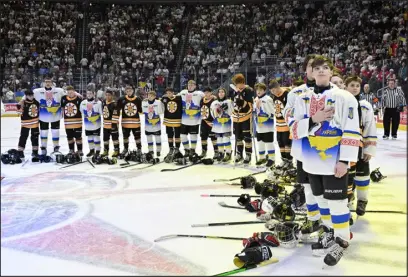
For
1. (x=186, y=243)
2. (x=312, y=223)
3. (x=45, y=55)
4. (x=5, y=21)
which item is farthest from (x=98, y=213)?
(x=5, y=21)

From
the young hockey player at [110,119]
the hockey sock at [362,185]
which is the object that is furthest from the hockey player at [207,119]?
the hockey sock at [362,185]

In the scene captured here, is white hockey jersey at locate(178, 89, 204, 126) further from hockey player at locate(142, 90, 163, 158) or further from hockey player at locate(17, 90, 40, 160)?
hockey player at locate(17, 90, 40, 160)

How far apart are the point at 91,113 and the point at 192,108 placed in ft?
5.86

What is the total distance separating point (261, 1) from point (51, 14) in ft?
34.3

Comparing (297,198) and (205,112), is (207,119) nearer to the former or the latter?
(205,112)

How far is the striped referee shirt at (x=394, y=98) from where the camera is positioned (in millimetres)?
9641

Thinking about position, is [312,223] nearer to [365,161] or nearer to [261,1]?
[365,161]

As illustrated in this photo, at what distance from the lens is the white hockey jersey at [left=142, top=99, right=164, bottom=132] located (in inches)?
310

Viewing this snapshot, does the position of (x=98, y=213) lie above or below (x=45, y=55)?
below

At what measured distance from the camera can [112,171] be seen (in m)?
6.95

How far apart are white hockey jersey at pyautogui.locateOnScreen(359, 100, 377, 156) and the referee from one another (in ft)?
20.6

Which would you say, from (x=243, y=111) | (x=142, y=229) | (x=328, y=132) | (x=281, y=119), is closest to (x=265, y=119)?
(x=281, y=119)

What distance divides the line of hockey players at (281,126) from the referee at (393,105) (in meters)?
3.61

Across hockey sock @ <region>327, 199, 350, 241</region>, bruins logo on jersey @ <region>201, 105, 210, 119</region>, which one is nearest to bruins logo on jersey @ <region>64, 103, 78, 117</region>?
bruins logo on jersey @ <region>201, 105, 210, 119</region>
